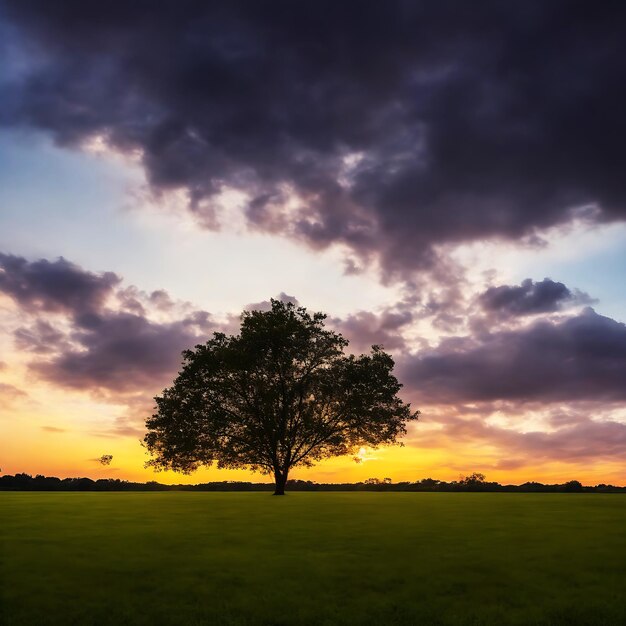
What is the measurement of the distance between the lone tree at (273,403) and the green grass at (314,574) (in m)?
37.3

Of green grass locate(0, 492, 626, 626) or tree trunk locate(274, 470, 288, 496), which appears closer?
green grass locate(0, 492, 626, 626)

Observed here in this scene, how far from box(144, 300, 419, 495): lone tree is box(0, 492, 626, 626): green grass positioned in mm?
37327

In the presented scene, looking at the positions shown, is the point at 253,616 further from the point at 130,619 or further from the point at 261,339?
the point at 261,339

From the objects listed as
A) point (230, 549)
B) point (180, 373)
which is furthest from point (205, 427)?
point (230, 549)

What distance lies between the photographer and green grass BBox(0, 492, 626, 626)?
11.2m

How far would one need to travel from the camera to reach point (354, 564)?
1560 cm

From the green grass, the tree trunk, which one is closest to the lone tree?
the tree trunk

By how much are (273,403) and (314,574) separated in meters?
48.4

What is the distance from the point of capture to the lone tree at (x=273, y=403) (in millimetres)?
62250

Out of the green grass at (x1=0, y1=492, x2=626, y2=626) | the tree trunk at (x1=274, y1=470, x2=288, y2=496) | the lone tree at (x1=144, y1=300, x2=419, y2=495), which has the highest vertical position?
the lone tree at (x1=144, y1=300, x2=419, y2=495)

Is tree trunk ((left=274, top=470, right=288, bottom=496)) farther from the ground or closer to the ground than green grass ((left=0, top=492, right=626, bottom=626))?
farther from the ground

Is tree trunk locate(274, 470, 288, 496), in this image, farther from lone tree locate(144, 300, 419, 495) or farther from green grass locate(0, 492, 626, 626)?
green grass locate(0, 492, 626, 626)

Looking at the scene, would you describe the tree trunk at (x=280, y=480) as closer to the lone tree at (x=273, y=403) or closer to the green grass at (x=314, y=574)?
the lone tree at (x=273, y=403)

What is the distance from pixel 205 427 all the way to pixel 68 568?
48.1 meters
